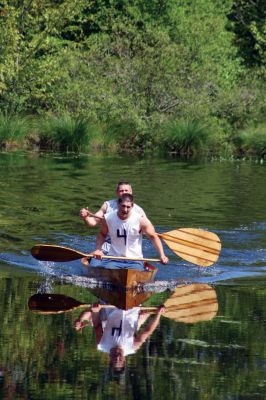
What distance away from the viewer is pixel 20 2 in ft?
119

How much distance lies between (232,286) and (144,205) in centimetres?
783

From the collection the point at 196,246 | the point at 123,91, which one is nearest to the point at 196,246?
the point at 196,246

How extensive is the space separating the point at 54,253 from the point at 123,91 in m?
23.3

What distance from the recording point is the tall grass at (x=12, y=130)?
3316 cm

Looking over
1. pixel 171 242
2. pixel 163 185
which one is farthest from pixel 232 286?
pixel 163 185

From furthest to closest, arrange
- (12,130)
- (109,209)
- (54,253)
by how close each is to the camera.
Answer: (12,130) → (109,209) → (54,253)

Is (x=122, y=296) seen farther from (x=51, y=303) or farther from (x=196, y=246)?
(x=196, y=246)

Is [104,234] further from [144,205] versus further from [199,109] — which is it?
[199,109]

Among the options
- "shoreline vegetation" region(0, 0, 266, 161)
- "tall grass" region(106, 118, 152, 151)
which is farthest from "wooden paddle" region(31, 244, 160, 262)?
"tall grass" region(106, 118, 152, 151)

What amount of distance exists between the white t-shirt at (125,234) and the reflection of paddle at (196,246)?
50.5 inches

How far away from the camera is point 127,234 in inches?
510

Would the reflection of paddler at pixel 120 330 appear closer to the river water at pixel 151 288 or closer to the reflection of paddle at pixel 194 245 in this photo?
the river water at pixel 151 288

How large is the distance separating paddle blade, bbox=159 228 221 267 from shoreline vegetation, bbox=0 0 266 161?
1910 cm

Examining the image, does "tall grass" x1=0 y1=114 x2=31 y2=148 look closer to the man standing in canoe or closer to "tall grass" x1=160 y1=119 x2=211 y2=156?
"tall grass" x1=160 y1=119 x2=211 y2=156
